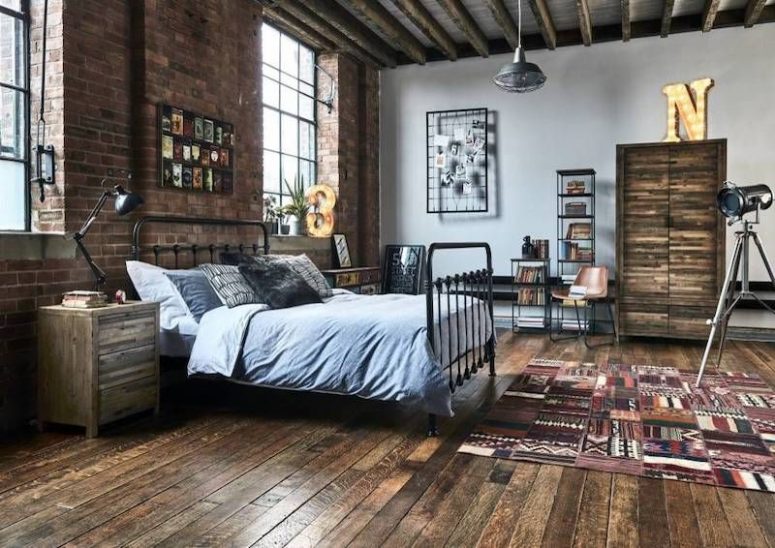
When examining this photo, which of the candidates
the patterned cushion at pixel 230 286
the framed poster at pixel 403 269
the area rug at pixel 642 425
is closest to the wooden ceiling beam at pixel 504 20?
the framed poster at pixel 403 269

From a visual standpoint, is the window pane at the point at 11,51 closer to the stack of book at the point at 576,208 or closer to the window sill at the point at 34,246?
the window sill at the point at 34,246

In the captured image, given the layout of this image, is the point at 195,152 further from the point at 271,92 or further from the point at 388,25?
the point at 388,25

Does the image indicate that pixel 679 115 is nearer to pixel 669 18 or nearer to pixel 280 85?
pixel 669 18

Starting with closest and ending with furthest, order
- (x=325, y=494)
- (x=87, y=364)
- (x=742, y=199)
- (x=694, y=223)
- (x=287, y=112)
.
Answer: (x=325, y=494), (x=87, y=364), (x=742, y=199), (x=694, y=223), (x=287, y=112)

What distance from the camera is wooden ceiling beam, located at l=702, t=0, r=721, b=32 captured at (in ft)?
18.8

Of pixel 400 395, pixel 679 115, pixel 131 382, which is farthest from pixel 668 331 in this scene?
pixel 131 382

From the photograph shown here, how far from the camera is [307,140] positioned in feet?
22.4

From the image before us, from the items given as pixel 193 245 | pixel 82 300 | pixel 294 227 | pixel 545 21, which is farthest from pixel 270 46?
pixel 82 300

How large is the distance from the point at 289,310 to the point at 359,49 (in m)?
4.11

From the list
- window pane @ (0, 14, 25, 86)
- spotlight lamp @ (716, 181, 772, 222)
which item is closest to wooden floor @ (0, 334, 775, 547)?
window pane @ (0, 14, 25, 86)

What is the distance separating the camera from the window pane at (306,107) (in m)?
6.68

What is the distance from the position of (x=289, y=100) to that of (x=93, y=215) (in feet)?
10.7

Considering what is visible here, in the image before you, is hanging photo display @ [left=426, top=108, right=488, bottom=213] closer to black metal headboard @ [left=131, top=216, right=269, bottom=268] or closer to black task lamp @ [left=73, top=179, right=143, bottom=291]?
black metal headboard @ [left=131, top=216, right=269, bottom=268]

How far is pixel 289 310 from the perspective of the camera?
3871 mm
